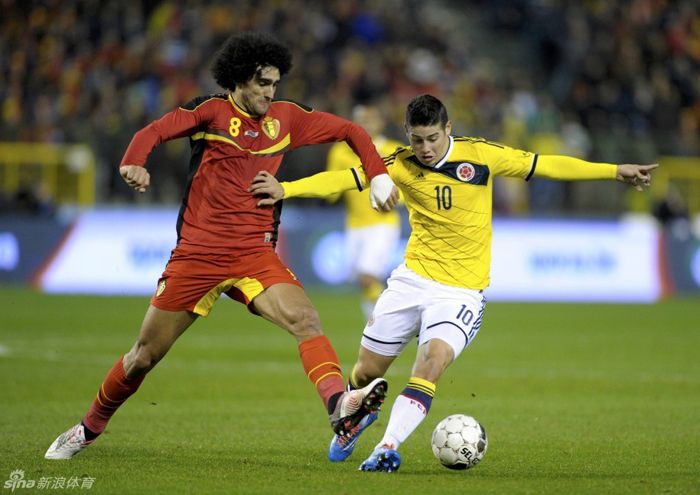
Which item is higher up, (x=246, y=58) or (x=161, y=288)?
(x=246, y=58)

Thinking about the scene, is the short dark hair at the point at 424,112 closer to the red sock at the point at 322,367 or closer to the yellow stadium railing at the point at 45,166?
the red sock at the point at 322,367

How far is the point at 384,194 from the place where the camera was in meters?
6.02

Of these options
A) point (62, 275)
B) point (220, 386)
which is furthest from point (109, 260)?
point (220, 386)

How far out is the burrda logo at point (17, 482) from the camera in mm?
5289

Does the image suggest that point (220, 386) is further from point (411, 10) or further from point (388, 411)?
point (411, 10)

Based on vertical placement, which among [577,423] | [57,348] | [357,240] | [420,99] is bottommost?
[57,348]

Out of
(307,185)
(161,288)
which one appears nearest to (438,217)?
(307,185)

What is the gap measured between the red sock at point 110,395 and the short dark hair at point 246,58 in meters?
1.70

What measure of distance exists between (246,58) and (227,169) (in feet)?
2.05

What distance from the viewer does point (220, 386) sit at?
968cm

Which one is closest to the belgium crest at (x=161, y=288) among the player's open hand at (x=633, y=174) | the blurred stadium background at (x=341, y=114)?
the player's open hand at (x=633, y=174)

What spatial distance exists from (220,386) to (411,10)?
16.2 metres

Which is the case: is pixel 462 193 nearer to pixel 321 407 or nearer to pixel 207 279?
pixel 207 279

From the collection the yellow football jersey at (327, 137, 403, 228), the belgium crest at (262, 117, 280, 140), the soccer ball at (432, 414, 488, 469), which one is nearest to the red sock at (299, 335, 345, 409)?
the soccer ball at (432, 414, 488, 469)
